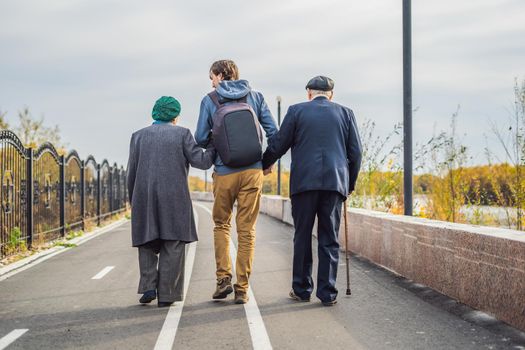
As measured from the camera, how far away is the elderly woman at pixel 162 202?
614 cm

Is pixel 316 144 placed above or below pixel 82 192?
above

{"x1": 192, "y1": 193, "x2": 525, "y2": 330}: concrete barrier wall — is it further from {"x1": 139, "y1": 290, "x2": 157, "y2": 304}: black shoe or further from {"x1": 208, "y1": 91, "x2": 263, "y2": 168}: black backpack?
{"x1": 139, "y1": 290, "x2": 157, "y2": 304}: black shoe

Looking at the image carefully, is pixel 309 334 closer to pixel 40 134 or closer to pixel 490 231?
pixel 490 231

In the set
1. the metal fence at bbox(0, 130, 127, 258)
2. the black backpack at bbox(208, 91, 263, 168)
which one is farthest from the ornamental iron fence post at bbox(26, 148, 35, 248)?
the black backpack at bbox(208, 91, 263, 168)

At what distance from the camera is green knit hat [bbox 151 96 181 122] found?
6324mm

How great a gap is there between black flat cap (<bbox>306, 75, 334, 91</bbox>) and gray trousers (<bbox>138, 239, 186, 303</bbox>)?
77.9 inches

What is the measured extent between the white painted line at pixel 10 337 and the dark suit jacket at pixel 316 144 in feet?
8.70

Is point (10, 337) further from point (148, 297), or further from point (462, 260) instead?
point (462, 260)

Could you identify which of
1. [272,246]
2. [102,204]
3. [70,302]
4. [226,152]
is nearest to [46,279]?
[70,302]

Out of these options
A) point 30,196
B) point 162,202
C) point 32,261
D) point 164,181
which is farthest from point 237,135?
point 30,196

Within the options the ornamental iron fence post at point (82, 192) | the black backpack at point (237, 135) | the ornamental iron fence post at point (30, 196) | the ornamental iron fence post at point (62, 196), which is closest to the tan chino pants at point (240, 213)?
the black backpack at point (237, 135)

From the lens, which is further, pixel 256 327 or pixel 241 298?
pixel 241 298

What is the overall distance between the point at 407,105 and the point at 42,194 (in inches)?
307

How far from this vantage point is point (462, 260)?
A: 6.16 meters
